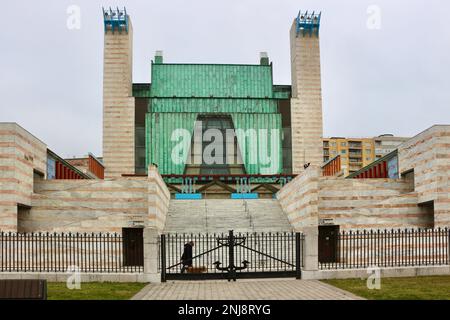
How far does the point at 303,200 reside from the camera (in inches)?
1276

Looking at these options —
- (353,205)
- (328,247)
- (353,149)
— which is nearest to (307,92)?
(353,205)

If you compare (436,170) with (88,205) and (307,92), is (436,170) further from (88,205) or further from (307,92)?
(307,92)

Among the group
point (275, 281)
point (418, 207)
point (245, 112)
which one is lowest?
point (275, 281)

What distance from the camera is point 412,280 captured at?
69.6 feet

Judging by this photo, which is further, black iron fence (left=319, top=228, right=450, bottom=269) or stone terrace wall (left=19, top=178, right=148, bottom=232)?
stone terrace wall (left=19, top=178, right=148, bottom=232)

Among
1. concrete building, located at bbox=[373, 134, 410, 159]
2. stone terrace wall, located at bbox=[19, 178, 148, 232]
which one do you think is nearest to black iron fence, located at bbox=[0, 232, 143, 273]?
stone terrace wall, located at bbox=[19, 178, 148, 232]

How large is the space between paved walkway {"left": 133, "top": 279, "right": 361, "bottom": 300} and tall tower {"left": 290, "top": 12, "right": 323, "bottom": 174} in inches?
1511

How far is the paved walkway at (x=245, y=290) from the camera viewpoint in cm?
1716

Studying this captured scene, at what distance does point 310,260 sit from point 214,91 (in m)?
42.0

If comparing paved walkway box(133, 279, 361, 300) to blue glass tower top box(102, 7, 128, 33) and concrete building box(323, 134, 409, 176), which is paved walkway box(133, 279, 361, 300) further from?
concrete building box(323, 134, 409, 176)

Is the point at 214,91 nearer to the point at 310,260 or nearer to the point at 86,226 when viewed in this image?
the point at 86,226

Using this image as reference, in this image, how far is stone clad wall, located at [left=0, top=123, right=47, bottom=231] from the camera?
98.3 ft

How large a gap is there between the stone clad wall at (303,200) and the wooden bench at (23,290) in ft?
62.6
